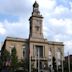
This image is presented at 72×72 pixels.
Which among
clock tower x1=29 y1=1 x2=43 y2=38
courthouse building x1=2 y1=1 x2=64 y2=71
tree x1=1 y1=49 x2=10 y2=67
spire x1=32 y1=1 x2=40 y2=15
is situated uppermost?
Answer: spire x1=32 y1=1 x2=40 y2=15

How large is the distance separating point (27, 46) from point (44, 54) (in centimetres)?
633

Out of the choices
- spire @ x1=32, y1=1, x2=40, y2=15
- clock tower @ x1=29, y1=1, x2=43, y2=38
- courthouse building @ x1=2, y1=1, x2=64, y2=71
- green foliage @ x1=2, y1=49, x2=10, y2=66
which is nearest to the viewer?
green foliage @ x1=2, y1=49, x2=10, y2=66

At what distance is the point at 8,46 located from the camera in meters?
85.4

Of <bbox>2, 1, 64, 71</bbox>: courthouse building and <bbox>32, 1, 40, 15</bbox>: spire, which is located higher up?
<bbox>32, 1, 40, 15</bbox>: spire

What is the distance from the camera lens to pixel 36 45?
88125mm

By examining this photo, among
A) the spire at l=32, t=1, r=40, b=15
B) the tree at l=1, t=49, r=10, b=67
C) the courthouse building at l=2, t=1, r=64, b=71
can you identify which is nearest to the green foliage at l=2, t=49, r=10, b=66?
the tree at l=1, t=49, r=10, b=67

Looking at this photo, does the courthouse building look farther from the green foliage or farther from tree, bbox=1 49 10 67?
the green foliage

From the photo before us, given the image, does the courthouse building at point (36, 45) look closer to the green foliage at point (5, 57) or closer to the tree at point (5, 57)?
the tree at point (5, 57)

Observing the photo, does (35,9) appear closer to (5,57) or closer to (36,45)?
(36,45)

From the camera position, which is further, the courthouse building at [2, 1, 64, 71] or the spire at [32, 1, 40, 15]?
the spire at [32, 1, 40, 15]

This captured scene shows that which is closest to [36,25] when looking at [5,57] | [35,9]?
[35,9]

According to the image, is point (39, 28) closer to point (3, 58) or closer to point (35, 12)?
point (35, 12)

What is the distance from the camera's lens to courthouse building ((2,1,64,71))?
86644 millimetres

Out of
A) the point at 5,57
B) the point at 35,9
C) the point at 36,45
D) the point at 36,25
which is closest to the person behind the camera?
the point at 5,57
